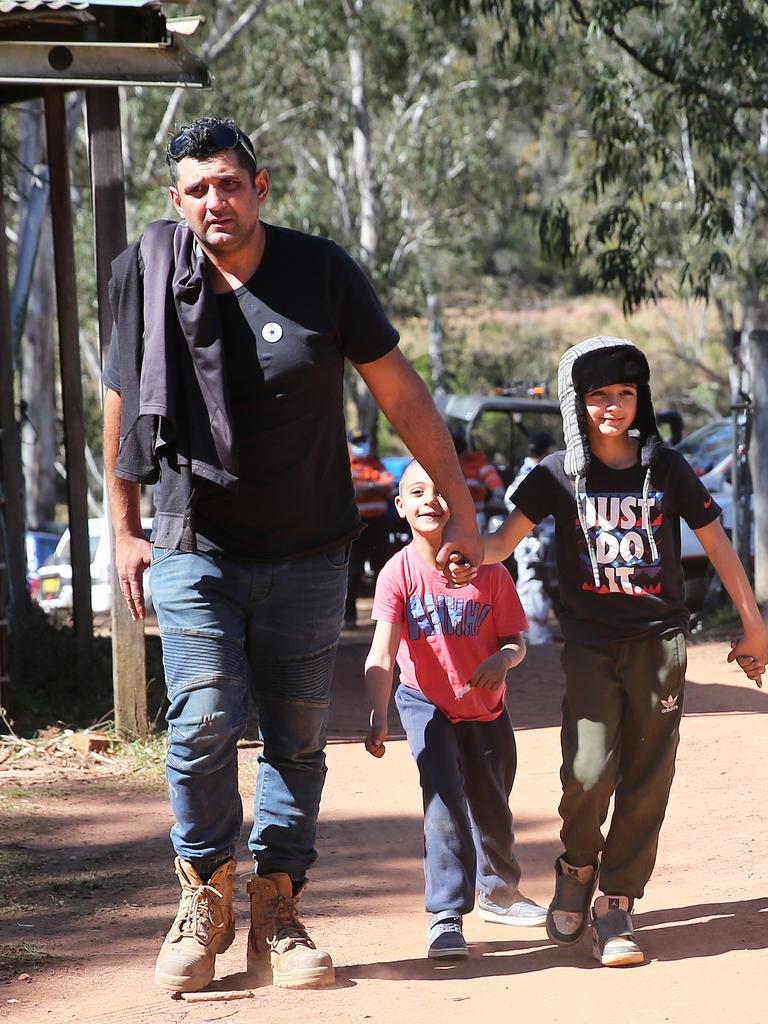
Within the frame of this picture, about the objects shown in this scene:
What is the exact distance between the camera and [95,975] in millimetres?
3943

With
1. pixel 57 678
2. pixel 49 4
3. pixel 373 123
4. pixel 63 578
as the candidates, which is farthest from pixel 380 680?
pixel 373 123

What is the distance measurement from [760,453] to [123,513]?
29.2 feet

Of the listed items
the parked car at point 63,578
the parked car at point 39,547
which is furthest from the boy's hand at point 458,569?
the parked car at point 39,547

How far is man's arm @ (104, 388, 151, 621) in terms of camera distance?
3592 millimetres

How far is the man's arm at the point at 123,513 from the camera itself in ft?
11.8

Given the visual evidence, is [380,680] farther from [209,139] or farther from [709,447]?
[709,447]

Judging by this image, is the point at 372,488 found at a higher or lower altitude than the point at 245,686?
lower

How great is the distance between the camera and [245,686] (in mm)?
3615

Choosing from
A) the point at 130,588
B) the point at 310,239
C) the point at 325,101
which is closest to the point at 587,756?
the point at 130,588

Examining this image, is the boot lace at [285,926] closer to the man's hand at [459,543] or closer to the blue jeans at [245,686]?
the blue jeans at [245,686]

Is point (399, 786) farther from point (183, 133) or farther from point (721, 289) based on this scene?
point (721, 289)

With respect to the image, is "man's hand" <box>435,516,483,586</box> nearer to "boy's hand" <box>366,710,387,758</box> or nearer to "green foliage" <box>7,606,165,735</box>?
"boy's hand" <box>366,710,387,758</box>

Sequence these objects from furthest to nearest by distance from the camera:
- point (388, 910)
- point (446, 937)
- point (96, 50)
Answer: point (96, 50) → point (388, 910) → point (446, 937)

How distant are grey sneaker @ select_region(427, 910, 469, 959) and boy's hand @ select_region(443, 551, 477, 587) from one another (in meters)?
0.93
